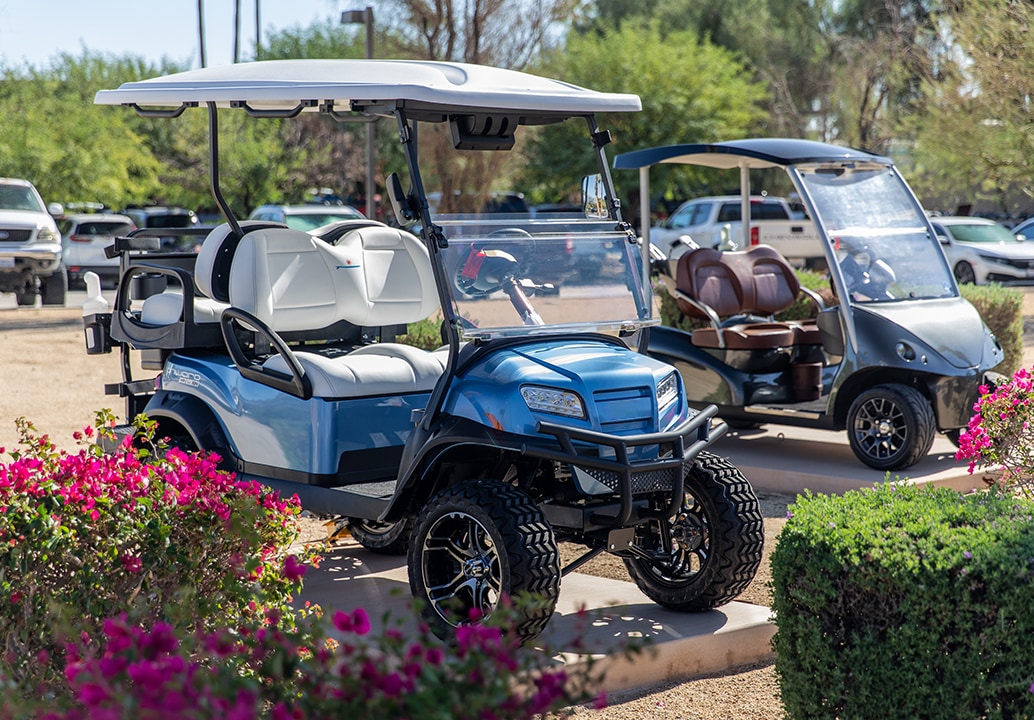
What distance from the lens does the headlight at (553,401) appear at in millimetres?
4355

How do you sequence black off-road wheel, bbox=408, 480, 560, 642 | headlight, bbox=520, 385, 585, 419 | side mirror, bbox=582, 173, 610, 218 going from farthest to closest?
side mirror, bbox=582, 173, 610, 218
headlight, bbox=520, 385, 585, 419
black off-road wheel, bbox=408, 480, 560, 642

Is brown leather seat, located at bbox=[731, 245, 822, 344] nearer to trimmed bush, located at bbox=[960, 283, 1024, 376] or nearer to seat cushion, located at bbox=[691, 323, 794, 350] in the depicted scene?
seat cushion, located at bbox=[691, 323, 794, 350]

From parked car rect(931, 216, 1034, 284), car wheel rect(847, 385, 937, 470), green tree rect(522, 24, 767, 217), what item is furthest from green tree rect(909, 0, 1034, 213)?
car wheel rect(847, 385, 937, 470)

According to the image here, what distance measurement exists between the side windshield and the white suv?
46.5 ft

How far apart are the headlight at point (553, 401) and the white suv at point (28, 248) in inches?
641

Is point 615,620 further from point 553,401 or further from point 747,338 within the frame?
point 747,338

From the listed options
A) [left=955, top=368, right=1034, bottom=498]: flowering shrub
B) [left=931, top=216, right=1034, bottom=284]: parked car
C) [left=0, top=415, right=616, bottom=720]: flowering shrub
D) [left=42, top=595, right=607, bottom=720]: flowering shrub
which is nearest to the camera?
[left=42, top=595, right=607, bottom=720]: flowering shrub

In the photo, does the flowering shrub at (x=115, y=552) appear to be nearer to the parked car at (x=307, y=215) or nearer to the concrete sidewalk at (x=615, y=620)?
the concrete sidewalk at (x=615, y=620)

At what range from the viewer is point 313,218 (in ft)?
69.5

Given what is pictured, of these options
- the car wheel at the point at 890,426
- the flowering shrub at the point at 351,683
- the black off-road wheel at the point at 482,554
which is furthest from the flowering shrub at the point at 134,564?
the car wheel at the point at 890,426

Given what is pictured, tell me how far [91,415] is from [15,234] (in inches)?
391

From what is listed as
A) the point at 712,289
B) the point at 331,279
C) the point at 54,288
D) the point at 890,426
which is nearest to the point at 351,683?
the point at 331,279

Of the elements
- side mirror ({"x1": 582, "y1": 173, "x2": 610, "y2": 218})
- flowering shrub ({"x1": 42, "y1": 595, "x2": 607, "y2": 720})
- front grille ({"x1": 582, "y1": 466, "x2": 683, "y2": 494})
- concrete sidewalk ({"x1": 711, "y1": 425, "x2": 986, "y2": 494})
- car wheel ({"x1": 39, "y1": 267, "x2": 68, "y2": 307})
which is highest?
side mirror ({"x1": 582, "y1": 173, "x2": 610, "y2": 218})

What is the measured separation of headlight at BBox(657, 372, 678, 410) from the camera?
454cm
